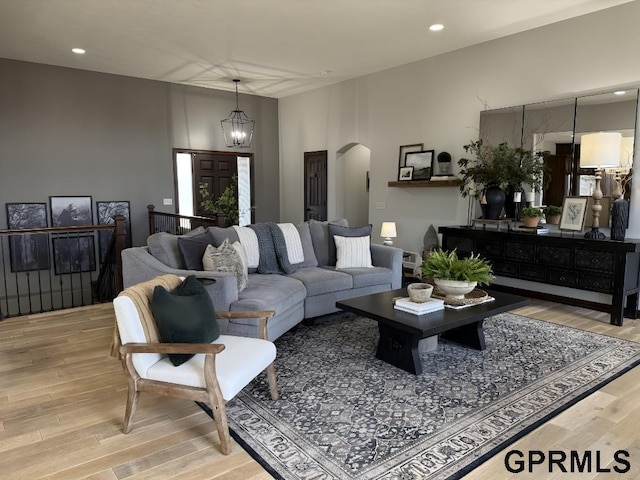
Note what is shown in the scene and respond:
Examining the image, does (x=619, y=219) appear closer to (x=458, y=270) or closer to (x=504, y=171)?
Result: (x=504, y=171)

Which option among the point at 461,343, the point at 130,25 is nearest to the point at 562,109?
the point at 461,343

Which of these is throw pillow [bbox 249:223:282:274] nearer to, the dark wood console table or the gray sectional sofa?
the gray sectional sofa

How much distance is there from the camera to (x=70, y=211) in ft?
23.2

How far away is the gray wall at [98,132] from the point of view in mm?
6621

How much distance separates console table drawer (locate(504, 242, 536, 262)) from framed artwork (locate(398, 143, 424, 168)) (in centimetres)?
206

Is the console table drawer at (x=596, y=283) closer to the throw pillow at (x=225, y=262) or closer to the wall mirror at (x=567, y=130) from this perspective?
the wall mirror at (x=567, y=130)

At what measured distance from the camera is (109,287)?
23.7 ft

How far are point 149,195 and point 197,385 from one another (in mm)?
6237

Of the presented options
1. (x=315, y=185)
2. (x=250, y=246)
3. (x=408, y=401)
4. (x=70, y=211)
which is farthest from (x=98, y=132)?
(x=408, y=401)

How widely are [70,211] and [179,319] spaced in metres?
5.86

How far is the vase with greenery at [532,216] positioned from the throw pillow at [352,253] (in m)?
1.92

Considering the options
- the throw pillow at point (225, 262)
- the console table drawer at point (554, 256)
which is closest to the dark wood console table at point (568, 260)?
the console table drawer at point (554, 256)

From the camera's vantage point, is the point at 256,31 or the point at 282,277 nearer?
the point at 282,277

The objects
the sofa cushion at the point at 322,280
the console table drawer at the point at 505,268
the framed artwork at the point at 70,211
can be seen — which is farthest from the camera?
the framed artwork at the point at 70,211
